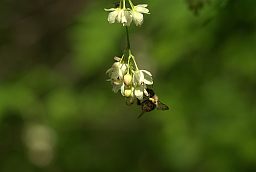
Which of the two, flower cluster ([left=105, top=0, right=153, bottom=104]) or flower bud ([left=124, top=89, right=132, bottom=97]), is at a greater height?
flower cluster ([left=105, top=0, right=153, bottom=104])

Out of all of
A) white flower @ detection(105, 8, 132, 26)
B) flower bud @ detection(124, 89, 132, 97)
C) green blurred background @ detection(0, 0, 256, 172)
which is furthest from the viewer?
green blurred background @ detection(0, 0, 256, 172)

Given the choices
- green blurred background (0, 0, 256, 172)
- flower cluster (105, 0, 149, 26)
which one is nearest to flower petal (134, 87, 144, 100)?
flower cluster (105, 0, 149, 26)

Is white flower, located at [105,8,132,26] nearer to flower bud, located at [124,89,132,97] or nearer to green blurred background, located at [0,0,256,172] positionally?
flower bud, located at [124,89,132,97]

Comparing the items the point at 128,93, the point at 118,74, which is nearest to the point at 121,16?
the point at 118,74

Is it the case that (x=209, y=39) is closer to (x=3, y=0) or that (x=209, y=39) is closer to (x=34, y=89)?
(x=34, y=89)

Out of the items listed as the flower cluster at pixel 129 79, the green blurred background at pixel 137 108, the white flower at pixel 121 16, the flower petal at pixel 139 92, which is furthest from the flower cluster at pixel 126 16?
the green blurred background at pixel 137 108

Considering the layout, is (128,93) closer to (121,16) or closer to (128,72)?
(128,72)

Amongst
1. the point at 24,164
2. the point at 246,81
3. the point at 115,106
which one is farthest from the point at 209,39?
the point at 24,164
